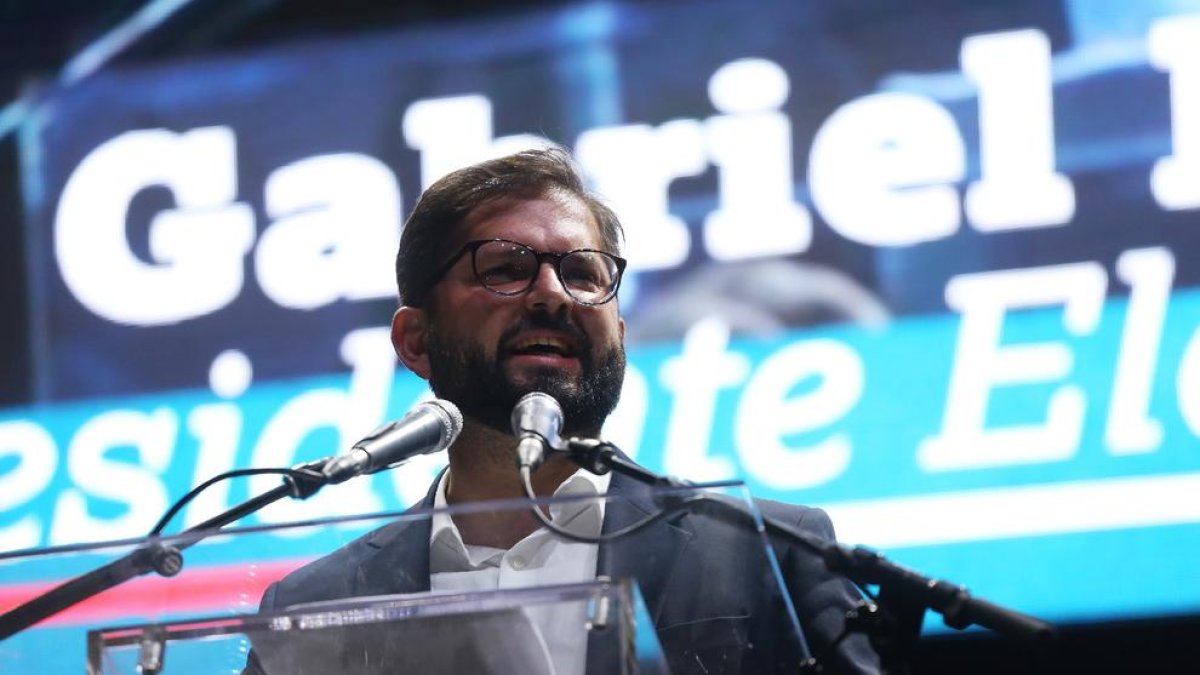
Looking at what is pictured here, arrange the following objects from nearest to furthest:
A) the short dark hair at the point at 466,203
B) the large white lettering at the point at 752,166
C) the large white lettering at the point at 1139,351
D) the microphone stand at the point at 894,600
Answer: the microphone stand at the point at 894,600 → the short dark hair at the point at 466,203 → the large white lettering at the point at 1139,351 → the large white lettering at the point at 752,166

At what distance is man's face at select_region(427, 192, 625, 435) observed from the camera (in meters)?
2.19

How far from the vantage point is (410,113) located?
12.4 feet

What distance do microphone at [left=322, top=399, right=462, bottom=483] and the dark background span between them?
1993 mm

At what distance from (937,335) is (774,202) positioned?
46 cm

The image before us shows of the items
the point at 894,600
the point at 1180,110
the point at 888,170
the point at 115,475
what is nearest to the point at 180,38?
the point at 115,475

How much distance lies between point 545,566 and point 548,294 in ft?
2.04

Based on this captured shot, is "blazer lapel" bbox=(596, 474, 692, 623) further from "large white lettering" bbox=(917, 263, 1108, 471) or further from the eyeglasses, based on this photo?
"large white lettering" bbox=(917, 263, 1108, 471)

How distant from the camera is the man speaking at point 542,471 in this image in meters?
1.49

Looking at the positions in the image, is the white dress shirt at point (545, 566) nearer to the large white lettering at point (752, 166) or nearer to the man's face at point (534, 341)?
the man's face at point (534, 341)

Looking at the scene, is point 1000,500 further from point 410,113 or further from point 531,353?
point 410,113

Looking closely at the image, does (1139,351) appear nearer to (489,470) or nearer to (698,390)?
(698,390)

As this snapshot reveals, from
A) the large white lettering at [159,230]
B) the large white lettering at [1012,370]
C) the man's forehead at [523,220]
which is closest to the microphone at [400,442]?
the man's forehead at [523,220]

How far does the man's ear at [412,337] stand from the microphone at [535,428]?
2.51ft

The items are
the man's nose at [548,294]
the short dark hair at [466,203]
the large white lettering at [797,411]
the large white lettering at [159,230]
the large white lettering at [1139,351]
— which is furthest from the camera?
the large white lettering at [159,230]
